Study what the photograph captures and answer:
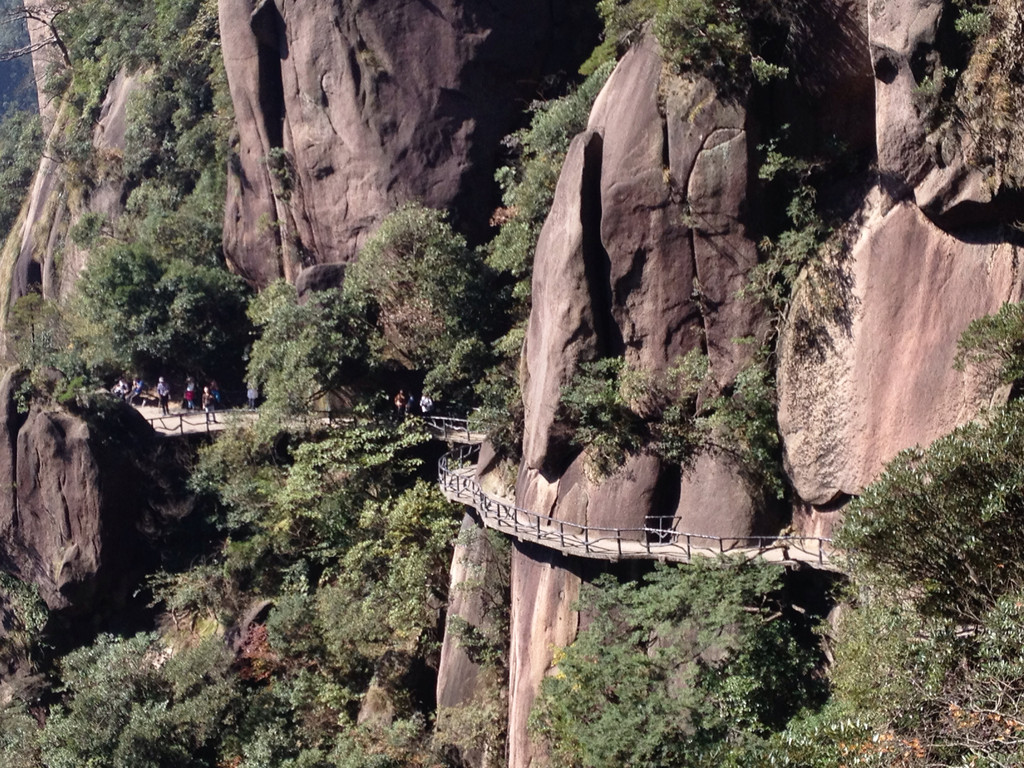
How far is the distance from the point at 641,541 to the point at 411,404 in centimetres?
1011

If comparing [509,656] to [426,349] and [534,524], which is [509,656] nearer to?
[534,524]

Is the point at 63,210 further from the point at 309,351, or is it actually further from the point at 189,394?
the point at 309,351

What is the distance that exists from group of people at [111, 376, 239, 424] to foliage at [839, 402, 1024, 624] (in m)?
21.3

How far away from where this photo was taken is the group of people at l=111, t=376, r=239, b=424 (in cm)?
3250

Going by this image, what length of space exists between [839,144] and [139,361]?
23636mm

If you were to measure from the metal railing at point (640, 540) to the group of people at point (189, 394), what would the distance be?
11.9 metres

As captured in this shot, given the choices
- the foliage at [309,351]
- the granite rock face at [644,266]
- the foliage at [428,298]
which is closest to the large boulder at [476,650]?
the granite rock face at [644,266]

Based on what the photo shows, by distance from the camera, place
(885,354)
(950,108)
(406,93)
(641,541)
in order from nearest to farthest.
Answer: (950,108) → (885,354) → (641,541) → (406,93)

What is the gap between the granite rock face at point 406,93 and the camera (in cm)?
2964

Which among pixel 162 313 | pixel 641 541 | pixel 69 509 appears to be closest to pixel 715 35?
pixel 641 541

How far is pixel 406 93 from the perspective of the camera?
29969mm

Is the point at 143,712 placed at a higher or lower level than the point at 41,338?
lower

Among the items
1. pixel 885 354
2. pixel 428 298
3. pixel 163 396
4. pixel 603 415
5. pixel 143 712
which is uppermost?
pixel 428 298

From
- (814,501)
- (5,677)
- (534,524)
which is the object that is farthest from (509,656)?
(5,677)
